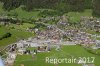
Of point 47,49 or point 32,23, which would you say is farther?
point 32,23

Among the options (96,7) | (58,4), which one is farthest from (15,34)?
(96,7)

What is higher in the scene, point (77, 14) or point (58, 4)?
point (58, 4)

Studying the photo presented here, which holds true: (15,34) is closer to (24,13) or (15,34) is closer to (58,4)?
(24,13)

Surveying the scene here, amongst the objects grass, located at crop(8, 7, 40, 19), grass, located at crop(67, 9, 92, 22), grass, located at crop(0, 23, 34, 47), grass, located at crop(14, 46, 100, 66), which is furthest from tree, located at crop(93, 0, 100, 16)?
grass, located at crop(14, 46, 100, 66)

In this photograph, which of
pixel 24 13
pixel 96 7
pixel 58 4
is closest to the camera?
pixel 24 13

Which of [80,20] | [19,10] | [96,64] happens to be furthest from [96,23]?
[96,64]

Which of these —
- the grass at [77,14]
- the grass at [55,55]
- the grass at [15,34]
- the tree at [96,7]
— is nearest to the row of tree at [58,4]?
the tree at [96,7]

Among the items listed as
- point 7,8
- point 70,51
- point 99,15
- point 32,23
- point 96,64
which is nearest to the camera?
point 96,64

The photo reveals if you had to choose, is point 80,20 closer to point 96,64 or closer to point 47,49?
point 47,49
